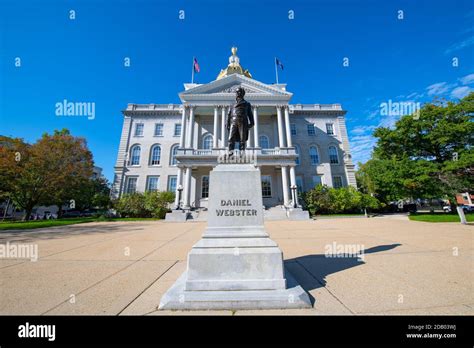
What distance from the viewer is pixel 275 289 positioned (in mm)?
3043

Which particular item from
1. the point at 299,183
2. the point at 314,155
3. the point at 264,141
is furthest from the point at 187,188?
the point at 314,155

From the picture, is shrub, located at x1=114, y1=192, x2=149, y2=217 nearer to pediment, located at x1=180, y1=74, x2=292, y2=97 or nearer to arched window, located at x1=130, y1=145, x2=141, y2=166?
arched window, located at x1=130, y1=145, x2=141, y2=166

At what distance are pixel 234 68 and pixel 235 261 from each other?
3507 cm

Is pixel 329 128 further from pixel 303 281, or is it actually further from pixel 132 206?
pixel 303 281

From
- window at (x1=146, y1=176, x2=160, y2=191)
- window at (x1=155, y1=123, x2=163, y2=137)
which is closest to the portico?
window at (x1=155, y1=123, x2=163, y2=137)

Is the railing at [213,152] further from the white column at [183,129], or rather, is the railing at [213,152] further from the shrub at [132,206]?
the shrub at [132,206]

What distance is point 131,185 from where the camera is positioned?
29297 mm

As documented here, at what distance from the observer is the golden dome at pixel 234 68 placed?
3225 cm

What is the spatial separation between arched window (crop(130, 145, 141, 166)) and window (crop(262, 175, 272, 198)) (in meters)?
20.1

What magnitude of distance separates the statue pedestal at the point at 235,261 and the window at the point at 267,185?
842 inches

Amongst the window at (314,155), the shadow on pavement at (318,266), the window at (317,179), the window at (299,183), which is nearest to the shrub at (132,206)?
the window at (299,183)
